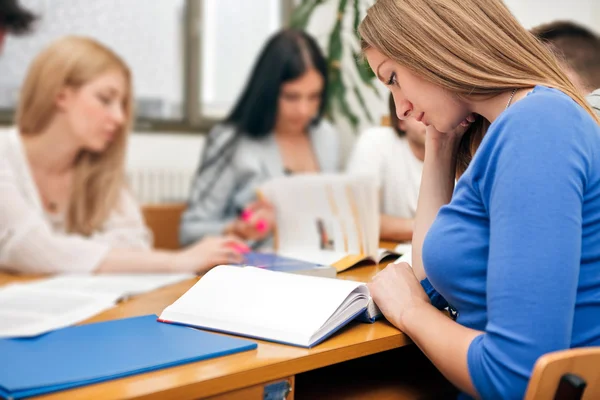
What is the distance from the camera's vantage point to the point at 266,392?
2.25ft

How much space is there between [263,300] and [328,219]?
481 mm

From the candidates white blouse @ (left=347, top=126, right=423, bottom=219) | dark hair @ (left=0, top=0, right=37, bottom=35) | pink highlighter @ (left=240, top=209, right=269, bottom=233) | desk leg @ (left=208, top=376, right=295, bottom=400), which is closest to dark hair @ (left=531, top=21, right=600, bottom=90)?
white blouse @ (left=347, top=126, right=423, bottom=219)

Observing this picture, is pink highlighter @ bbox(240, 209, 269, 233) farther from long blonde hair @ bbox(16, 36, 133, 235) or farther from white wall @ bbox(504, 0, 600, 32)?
white wall @ bbox(504, 0, 600, 32)

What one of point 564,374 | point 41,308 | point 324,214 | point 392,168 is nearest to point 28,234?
point 41,308

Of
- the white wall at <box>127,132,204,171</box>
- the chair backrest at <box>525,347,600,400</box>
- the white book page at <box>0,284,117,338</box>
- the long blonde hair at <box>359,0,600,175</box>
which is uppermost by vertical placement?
the long blonde hair at <box>359,0,600,175</box>

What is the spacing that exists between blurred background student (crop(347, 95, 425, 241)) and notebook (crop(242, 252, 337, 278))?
0.54ft

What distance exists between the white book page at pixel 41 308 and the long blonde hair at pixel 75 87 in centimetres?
57

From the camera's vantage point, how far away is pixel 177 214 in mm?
2936

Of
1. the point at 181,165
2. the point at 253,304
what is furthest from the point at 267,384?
the point at 181,165

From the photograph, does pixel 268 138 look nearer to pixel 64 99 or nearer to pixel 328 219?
pixel 64 99

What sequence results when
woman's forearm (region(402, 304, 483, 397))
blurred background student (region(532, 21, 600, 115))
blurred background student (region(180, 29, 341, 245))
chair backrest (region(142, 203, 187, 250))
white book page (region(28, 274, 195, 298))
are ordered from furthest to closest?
chair backrest (region(142, 203, 187, 250)) < blurred background student (region(180, 29, 341, 245)) < blurred background student (region(532, 21, 600, 115)) < white book page (region(28, 274, 195, 298)) < woman's forearm (region(402, 304, 483, 397))

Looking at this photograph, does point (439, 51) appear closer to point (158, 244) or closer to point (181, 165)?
point (158, 244)

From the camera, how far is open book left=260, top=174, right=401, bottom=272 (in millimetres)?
1114

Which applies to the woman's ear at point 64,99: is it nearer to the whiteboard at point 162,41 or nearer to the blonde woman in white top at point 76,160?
the blonde woman in white top at point 76,160
